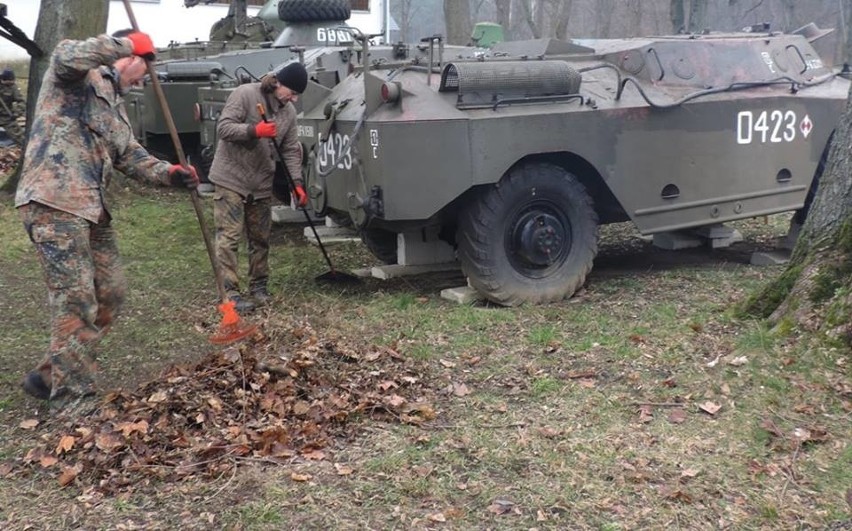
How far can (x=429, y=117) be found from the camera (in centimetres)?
680

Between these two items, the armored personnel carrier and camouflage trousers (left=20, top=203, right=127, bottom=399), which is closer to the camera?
camouflage trousers (left=20, top=203, right=127, bottom=399)

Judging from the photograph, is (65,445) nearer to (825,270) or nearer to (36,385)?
(36,385)

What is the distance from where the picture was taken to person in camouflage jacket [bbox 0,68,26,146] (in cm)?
1519

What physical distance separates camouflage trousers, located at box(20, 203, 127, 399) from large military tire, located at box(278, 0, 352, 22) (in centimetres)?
769

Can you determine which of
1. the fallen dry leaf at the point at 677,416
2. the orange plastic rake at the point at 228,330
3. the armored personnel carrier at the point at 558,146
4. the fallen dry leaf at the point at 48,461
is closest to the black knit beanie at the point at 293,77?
the armored personnel carrier at the point at 558,146

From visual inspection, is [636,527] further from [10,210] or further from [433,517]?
[10,210]

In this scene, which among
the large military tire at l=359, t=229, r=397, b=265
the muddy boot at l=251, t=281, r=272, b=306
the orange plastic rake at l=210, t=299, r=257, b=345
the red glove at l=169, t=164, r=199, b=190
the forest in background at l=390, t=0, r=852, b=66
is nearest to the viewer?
the red glove at l=169, t=164, r=199, b=190

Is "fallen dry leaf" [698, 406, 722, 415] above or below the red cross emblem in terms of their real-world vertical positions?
below

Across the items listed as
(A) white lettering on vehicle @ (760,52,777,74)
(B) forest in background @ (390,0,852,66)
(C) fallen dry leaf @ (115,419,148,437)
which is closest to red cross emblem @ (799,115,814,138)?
(A) white lettering on vehicle @ (760,52,777,74)

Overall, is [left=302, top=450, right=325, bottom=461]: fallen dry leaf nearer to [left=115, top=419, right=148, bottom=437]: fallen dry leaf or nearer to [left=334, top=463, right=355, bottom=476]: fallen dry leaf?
[left=334, top=463, right=355, bottom=476]: fallen dry leaf

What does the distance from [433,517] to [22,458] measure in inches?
75.7

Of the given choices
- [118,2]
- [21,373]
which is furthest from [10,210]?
[118,2]

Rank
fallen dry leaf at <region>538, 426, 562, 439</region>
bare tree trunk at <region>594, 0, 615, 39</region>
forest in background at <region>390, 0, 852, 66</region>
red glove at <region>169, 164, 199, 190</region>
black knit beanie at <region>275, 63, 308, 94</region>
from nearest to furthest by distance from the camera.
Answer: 1. fallen dry leaf at <region>538, 426, 562, 439</region>
2. red glove at <region>169, 164, 199, 190</region>
3. black knit beanie at <region>275, 63, 308, 94</region>
4. forest in background at <region>390, 0, 852, 66</region>
5. bare tree trunk at <region>594, 0, 615, 39</region>

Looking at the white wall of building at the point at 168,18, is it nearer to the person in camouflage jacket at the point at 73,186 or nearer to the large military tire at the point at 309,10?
the large military tire at the point at 309,10
